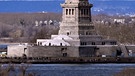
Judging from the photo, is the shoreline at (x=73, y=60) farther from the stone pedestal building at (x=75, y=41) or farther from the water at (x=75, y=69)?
the stone pedestal building at (x=75, y=41)

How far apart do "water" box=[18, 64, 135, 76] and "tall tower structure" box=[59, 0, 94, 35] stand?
40.6ft

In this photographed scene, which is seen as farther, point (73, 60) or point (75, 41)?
point (75, 41)

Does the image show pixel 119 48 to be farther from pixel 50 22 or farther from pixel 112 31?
pixel 50 22

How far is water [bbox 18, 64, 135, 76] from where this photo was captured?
70938 millimetres

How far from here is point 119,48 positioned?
308ft

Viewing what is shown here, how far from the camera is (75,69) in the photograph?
78.7 metres

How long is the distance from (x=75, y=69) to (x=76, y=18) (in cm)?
1853

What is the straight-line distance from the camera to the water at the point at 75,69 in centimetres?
7094

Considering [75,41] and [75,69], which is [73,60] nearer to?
[75,41]

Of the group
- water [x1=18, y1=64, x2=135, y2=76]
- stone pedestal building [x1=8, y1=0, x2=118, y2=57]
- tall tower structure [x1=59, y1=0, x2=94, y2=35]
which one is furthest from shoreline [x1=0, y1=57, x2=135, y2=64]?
tall tower structure [x1=59, y1=0, x2=94, y2=35]

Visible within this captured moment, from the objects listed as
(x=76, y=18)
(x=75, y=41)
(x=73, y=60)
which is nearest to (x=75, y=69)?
(x=73, y=60)

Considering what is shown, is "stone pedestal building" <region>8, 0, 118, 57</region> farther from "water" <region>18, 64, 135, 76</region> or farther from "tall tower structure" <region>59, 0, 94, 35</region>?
"water" <region>18, 64, 135, 76</region>

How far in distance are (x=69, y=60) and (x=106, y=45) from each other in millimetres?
6651

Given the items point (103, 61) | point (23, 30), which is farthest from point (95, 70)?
point (23, 30)
